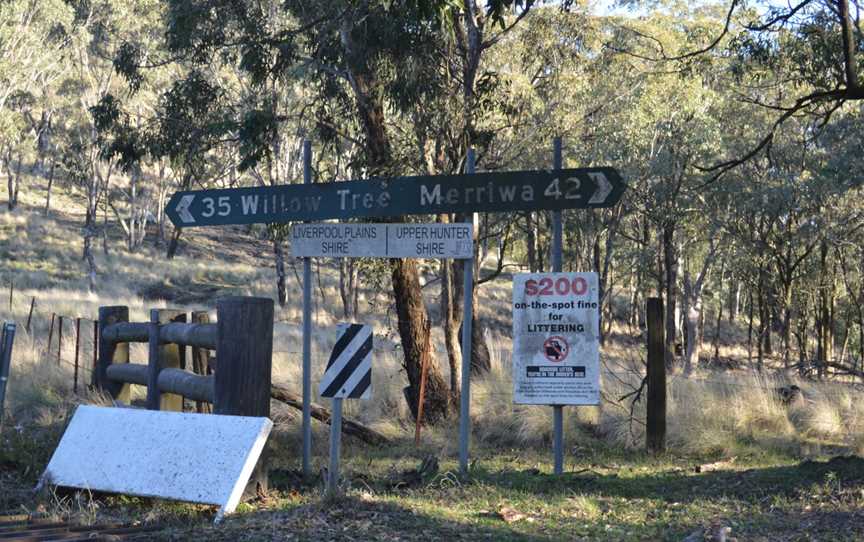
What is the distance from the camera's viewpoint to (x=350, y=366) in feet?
24.2

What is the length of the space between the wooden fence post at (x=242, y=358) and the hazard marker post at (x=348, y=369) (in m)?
0.94

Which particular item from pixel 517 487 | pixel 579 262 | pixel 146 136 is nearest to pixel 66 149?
pixel 579 262

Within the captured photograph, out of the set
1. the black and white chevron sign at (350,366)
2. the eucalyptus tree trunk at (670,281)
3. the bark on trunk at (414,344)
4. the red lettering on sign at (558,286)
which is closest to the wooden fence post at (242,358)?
the black and white chevron sign at (350,366)

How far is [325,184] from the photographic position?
9148 mm

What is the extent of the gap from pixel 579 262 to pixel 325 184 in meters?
25.6

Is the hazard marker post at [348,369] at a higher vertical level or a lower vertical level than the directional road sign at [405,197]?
lower

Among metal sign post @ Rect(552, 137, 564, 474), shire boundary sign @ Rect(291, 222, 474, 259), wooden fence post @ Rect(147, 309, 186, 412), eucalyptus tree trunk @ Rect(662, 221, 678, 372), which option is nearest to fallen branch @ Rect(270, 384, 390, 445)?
wooden fence post @ Rect(147, 309, 186, 412)

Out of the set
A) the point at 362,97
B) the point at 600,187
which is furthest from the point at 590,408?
the point at 362,97

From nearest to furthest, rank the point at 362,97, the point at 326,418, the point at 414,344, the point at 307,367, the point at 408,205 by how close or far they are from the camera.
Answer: the point at 408,205, the point at 307,367, the point at 326,418, the point at 414,344, the point at 362,97

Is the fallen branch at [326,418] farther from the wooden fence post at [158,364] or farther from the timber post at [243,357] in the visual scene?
the timber post at [243,357]

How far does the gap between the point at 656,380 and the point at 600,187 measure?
8.70 feet

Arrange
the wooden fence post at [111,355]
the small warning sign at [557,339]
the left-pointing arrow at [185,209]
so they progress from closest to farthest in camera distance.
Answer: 1. the small warning sign at [557,339]
2. the left-pointing arrow at [185,209]
3. the wooden fence post at [111,355]

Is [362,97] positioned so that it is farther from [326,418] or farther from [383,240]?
[326,418]

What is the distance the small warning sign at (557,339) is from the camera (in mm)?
8406
